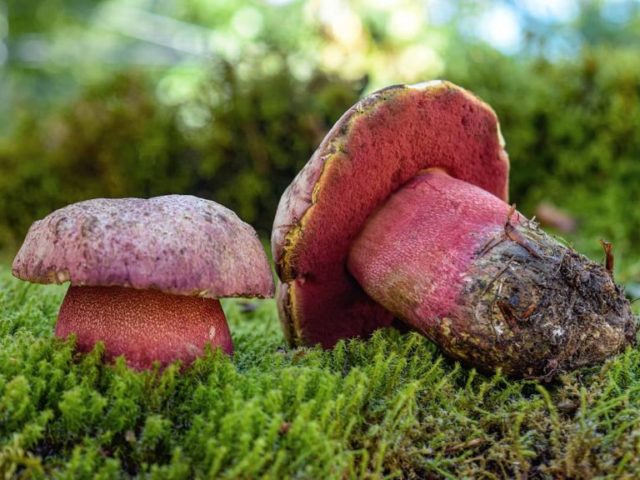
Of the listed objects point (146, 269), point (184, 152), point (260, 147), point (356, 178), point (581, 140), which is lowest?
point (184, 152)

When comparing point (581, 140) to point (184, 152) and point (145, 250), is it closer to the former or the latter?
point (184, 152)

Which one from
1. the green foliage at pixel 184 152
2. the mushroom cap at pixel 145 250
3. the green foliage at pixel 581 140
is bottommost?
the green foliage at pixel 184 152

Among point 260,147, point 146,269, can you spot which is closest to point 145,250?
point 146,269

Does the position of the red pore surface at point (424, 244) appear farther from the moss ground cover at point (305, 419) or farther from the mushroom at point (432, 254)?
the moss ground cover at point (305, 419)

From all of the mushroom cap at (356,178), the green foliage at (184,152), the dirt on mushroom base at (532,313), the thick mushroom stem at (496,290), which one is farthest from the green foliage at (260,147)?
the dirt on mushroom base at (532,313)

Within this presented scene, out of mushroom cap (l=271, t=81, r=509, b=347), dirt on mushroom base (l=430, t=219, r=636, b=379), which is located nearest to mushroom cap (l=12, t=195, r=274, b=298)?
mushroom cap (l=271, t=81, r=509, b=347)

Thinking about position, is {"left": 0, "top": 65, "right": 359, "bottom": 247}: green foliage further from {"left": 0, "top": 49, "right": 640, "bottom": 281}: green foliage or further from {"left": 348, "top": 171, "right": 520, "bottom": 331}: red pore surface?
{"left": 348, "top": 171, "right": 520, "bottom": 331}: red pore surface

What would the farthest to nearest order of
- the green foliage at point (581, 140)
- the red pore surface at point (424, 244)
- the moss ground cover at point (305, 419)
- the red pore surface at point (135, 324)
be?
1. the green foliage at point (581, 140)
2. the red pore surface at point (424, 244)
3. the red pore surface at point (135, 324)
4. the moss ground cover at point (305, 419)
